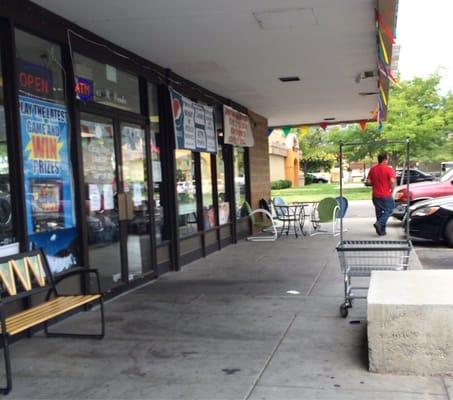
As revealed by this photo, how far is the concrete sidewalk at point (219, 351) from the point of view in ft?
12.3

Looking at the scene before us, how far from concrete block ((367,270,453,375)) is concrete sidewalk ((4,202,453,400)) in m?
0.09

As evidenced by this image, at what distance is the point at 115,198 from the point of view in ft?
22.2

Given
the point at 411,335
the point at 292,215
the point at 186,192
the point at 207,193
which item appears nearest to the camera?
the point at 411,335

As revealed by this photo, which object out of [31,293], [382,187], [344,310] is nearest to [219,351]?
[344,310]

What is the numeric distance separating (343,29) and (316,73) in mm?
2617

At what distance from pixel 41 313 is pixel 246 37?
163 inches

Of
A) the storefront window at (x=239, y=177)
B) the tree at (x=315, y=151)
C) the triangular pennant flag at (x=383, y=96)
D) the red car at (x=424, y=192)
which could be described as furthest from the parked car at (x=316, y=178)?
the triangular pennant flag at (x=383, y=96)

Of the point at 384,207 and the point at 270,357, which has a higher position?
the point at 384,207

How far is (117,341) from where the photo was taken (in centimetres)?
494

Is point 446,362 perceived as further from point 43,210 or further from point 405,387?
point 43,210

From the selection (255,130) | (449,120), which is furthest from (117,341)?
(449,120)

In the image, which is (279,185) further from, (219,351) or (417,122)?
(219,351)

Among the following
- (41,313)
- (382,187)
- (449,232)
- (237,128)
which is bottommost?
(449,232)

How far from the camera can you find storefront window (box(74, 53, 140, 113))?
6250 mm
